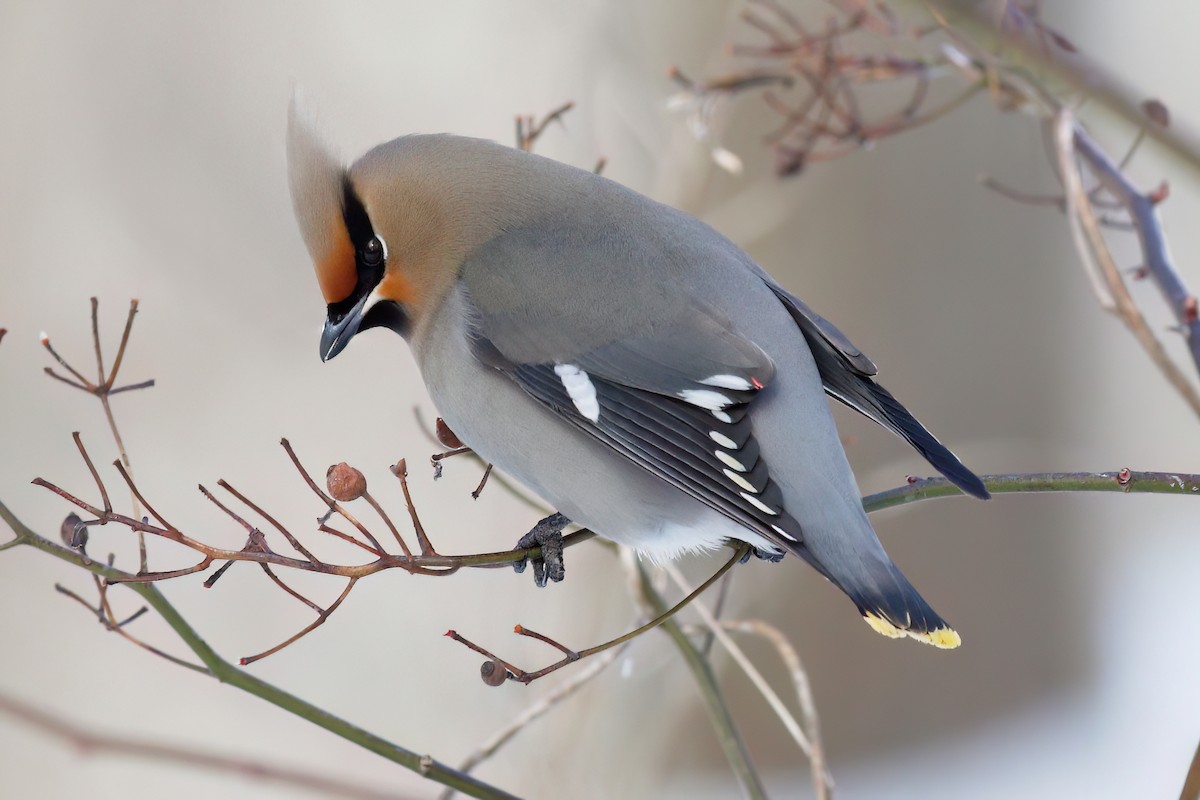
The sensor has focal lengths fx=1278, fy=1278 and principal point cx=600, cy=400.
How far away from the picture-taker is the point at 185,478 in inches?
187

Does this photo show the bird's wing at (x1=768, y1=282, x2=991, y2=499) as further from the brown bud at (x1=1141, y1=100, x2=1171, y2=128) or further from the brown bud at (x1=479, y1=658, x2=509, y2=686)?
the brown bud at (x1=479, y1=658, x2=509, y2=686)

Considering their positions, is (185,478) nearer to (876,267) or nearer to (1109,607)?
(876,267)

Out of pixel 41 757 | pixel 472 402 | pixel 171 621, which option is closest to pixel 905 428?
pixel 472 402

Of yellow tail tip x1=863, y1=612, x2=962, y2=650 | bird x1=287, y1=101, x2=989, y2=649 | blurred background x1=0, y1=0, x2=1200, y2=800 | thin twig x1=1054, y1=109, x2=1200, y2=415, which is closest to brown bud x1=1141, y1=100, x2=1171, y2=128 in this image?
thin twig x1=1054, y1=109, x2=1200, y2=415

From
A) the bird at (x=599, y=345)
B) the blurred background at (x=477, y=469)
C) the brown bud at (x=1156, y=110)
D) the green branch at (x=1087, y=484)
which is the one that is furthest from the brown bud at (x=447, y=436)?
the brown bud at (x=1156, y=110)

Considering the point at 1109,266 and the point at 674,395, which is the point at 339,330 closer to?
the point at 674,395

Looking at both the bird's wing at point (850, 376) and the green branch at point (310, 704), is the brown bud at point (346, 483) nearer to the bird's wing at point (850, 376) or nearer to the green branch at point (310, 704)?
the green branch at point (310, 704)

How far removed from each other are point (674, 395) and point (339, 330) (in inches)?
26.2

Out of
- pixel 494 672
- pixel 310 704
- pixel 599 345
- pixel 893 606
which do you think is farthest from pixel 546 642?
pixel 599 345

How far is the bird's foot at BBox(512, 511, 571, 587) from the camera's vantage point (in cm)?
217

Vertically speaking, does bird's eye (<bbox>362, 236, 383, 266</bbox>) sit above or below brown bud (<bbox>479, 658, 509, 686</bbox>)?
above

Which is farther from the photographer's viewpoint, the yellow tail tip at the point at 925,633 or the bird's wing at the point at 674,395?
the bird's wing at the point at 674,395

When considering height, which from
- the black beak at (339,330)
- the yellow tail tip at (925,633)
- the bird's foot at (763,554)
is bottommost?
the yellow tail tip at (925,633)

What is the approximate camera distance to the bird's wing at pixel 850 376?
227 centimetres
